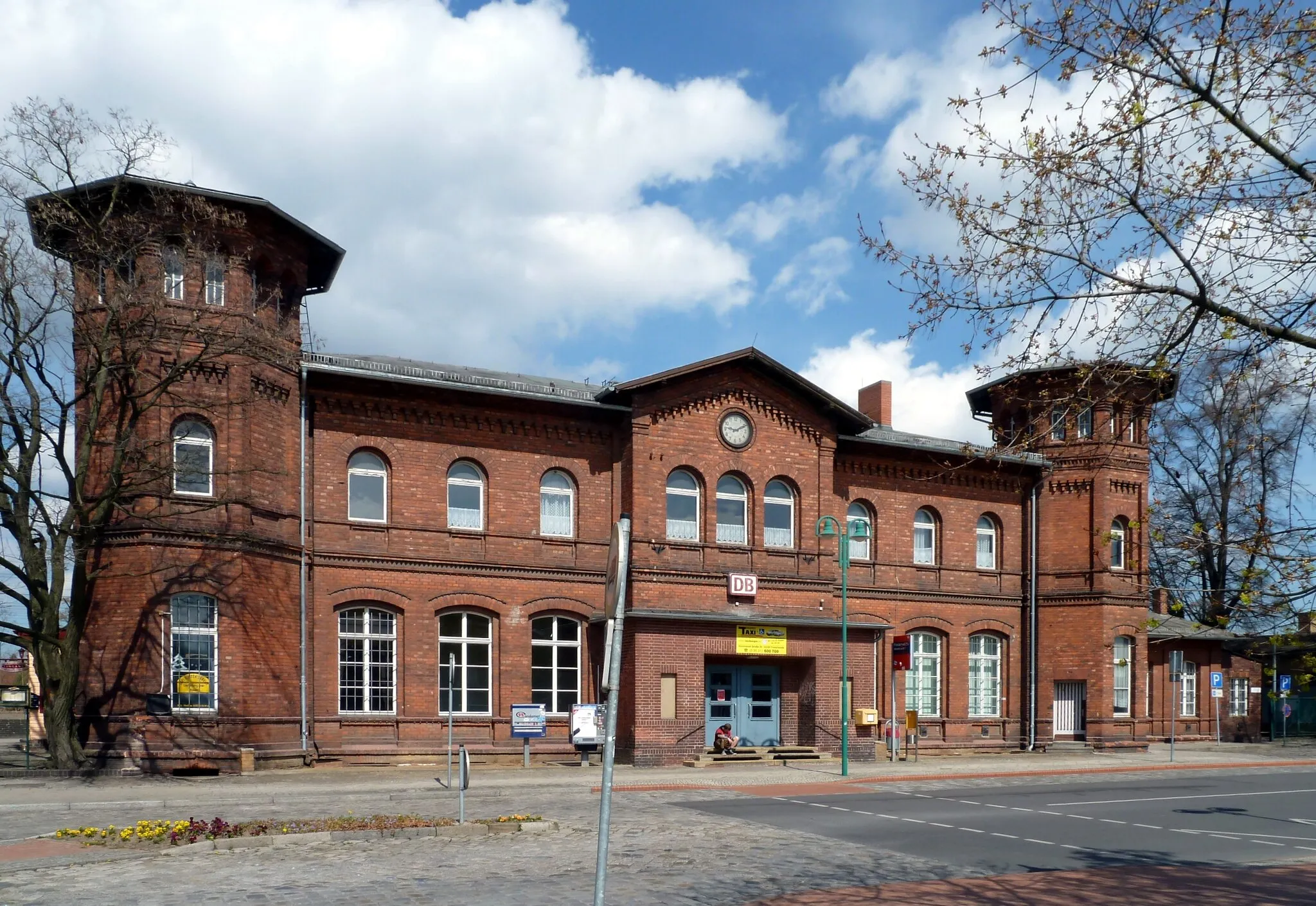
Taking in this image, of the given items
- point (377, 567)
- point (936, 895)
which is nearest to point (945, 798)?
point (936, 895)

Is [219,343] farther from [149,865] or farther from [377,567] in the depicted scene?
[149,865]

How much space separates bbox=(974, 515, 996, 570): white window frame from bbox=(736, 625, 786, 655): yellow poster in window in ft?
28.2

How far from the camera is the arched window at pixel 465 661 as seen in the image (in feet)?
88.9

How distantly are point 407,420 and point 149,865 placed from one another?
15006mm

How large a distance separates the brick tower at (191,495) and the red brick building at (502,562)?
0.21 ft

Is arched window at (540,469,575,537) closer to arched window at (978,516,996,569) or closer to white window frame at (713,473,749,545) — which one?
white window frame at (713,473,749,545)

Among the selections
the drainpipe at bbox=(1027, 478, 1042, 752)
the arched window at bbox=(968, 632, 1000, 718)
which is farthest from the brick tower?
the drainpipe at bbox=(1027, 478, 1042, 752)

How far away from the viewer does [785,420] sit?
30.3m

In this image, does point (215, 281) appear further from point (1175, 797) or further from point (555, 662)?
point (1175, 797)

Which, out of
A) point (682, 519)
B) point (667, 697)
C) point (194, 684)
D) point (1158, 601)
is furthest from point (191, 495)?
point (1158, 601)

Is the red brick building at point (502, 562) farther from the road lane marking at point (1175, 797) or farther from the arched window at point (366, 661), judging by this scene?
the road lane marking at point (1175, 797)

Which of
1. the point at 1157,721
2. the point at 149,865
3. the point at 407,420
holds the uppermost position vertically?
the point at 407,420

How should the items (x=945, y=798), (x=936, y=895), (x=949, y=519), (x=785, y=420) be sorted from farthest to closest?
(x=949, y=519) < (x=785, y=420) < (x=945, y=798) < (x=936, y=895)

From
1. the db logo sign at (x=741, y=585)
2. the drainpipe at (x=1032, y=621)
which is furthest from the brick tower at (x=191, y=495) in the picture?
the drainpipe at (x=1032, y=621)
